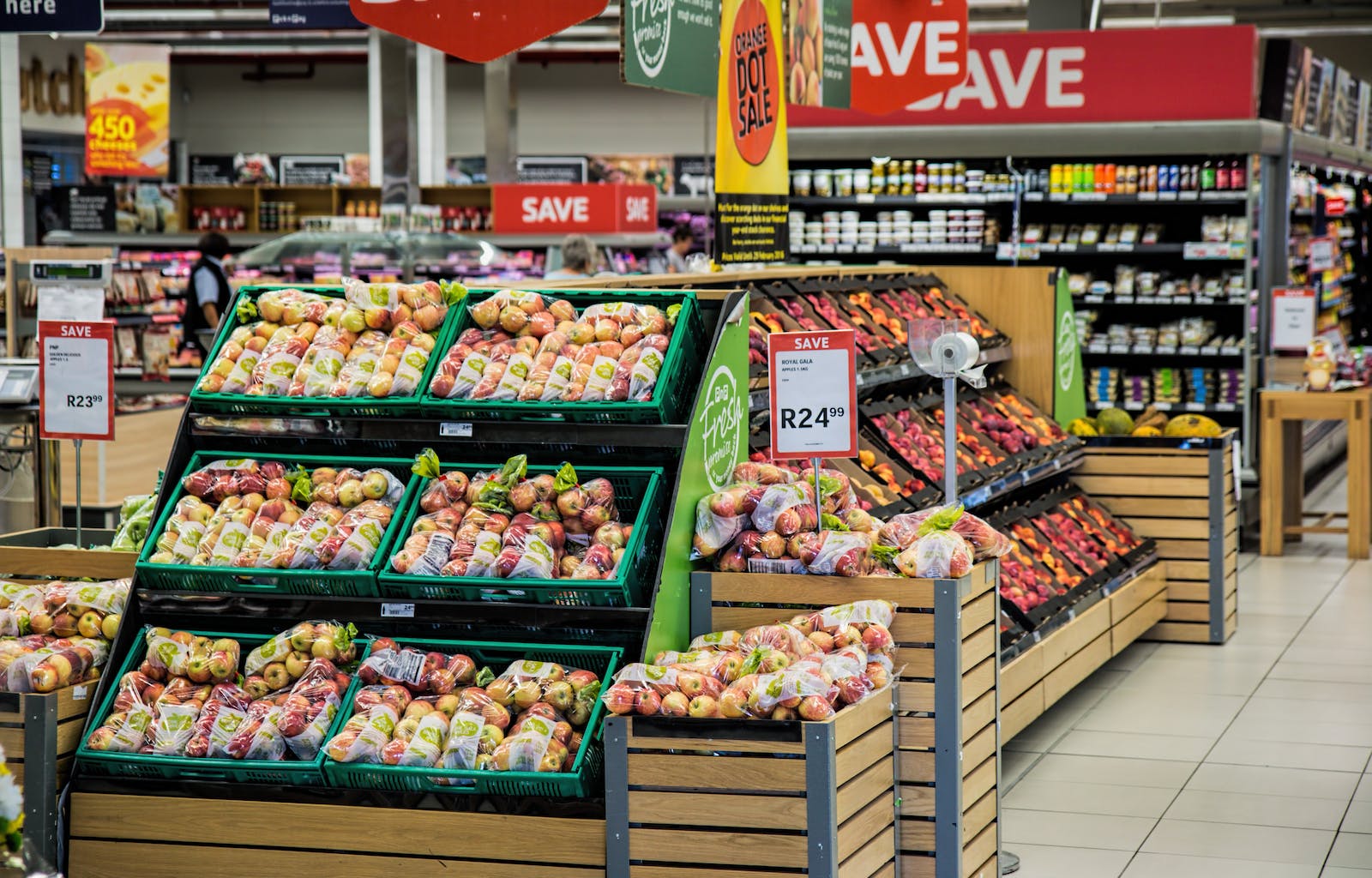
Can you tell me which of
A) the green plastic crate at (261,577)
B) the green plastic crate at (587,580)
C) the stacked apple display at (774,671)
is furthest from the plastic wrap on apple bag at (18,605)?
the stacked apple display at (774,671)

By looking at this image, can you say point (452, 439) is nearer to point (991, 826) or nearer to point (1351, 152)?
point (991, 826)

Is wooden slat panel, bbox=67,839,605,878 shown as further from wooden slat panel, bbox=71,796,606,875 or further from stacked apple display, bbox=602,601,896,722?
stacked apple display, bbox=602,601,896,722

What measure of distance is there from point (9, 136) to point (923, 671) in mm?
10000

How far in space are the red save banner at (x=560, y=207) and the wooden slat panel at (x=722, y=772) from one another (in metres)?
11.5

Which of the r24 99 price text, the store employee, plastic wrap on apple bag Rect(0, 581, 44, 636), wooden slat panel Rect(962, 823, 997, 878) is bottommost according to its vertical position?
wooden slat panel Rect(962, 823, 997, 878)

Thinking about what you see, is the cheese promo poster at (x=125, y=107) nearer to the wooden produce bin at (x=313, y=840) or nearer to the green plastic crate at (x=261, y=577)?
the green plastic crate at (x=261, y=577)

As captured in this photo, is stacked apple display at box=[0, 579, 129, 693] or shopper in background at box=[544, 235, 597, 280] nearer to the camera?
stacked apple display at box=[0, 579, 129, 693]

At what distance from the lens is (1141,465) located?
7.38 metres

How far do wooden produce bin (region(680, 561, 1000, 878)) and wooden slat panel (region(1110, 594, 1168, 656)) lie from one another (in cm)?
294

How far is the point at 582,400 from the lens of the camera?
12.4 feet

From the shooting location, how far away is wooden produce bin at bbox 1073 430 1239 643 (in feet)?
24.1

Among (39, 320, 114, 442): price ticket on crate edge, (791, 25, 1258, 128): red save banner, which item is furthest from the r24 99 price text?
(791, 25, 1258, 128): red save banner

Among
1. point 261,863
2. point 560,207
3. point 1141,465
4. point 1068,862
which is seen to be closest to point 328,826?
point 261,863

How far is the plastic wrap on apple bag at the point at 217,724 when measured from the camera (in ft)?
11.5
